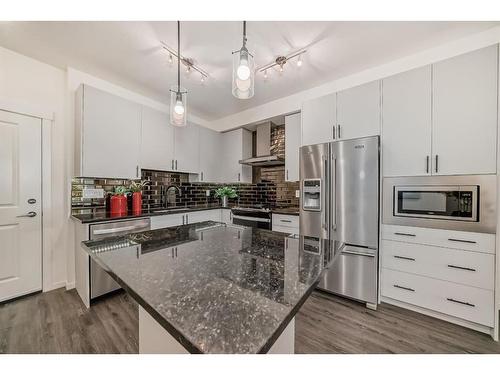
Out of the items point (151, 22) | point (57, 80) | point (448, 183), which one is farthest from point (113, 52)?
point (448, 183)

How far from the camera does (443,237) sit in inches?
70.5

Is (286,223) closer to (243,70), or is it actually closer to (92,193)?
(243,70)

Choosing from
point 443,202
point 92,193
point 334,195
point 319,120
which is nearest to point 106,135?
point 92,193

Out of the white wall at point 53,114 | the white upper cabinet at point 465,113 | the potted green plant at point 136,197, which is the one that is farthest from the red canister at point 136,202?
the white upper cabinet at point 465,113

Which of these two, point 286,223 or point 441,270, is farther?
point 286,223

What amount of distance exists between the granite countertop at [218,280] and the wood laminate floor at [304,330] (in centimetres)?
102

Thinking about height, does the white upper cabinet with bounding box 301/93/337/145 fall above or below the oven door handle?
above

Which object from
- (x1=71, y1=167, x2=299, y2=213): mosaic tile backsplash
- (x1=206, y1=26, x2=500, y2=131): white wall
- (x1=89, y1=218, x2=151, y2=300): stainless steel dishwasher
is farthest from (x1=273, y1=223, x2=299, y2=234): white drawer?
(x1=89, y1=218, x2=151, y2=300): stainless steel dishwasher

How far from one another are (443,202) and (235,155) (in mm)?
2775

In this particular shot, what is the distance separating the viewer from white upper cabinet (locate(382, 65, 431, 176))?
73.6 inches

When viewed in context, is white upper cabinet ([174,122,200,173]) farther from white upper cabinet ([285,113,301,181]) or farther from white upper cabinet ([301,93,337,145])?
white upper cabinet ([301,93,337,145])

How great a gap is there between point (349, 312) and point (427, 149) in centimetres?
168

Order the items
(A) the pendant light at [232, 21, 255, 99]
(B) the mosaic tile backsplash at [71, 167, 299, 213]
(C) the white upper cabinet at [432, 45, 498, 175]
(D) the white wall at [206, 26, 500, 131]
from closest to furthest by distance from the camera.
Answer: (A) the pendant light at [232, 21, 255, 99] < (C) the white upper cabinet at [432, 45, 498, 175] < (D) the white wall at [206, 26, 500, 131] < (B) the mosaic tile backsplash at [71, 167, 299, 213]

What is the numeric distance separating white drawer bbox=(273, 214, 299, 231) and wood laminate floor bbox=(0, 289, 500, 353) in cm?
89
